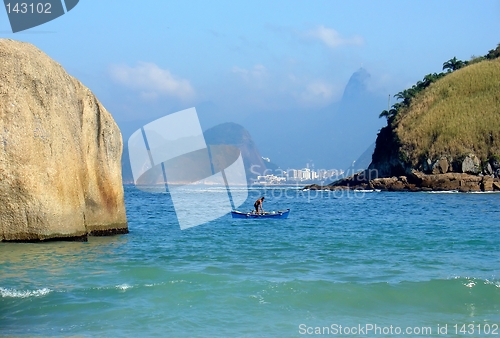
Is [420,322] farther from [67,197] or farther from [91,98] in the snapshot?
[91,98]

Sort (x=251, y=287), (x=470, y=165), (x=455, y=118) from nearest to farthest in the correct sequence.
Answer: (x=251, y=287) → (x=470, y=165) → (x=455, y=118)

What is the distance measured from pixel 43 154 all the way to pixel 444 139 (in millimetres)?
78646

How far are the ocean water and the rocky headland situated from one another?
201ft

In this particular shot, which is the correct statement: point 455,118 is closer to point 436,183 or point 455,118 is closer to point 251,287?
point 436,183

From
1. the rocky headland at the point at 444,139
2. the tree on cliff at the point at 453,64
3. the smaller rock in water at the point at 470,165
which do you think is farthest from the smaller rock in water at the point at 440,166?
the tree on cliff at the point at 453,64

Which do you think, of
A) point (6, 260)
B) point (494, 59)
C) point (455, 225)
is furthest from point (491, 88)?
point (6, 260)

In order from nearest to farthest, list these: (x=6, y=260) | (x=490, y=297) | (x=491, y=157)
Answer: (x=490, y=297), (x=6, y=260), (x=491, y=157)

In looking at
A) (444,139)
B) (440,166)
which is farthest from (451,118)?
(440,166)

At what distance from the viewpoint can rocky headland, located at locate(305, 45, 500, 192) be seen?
270ft

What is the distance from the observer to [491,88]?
9825cm

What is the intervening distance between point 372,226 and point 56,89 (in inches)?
694

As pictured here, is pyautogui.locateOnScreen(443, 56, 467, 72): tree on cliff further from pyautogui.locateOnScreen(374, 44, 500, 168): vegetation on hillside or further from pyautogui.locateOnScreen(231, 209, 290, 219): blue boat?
pyautogui.locateOnScreen(231, 209, 290, 219): blue boat

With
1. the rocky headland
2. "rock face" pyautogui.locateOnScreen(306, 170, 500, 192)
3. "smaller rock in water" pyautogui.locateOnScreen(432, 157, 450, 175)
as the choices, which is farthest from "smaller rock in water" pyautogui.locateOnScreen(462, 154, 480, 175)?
"rock face" pyautogui.locateOnScreen(306, 170, 500, 192)

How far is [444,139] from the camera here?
291ft
